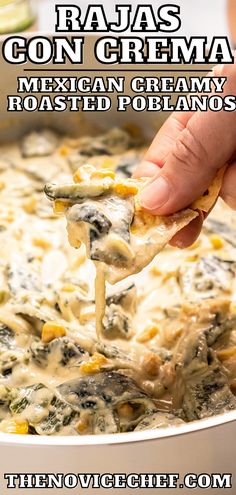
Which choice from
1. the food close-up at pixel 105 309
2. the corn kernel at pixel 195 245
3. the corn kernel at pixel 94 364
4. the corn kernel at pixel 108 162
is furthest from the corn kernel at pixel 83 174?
the corn kernel at pixel 108 162

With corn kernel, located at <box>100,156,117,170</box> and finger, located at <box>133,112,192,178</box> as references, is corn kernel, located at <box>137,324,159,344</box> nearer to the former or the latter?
finger, located at <box>133,112,192,178</box>

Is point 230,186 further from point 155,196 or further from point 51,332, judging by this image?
point 51,332

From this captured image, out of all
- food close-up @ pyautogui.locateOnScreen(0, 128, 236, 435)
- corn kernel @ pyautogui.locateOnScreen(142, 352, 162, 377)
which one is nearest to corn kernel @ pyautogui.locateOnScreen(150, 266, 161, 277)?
food close-up @ pyautogui.locateOnScreen(0, 128, 236, 435)

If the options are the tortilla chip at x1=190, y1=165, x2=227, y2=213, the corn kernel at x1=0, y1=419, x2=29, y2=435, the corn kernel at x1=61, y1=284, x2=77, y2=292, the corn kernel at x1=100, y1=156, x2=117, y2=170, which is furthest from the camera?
the corn kernel at x1=100, y1=156, x2=117, y2=170

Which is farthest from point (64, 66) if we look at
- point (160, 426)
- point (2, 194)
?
point (160, 426)

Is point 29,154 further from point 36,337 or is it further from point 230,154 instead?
point 230,154

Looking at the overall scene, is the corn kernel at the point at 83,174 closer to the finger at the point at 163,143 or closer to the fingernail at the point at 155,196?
the fingernail at the point at 155,196
